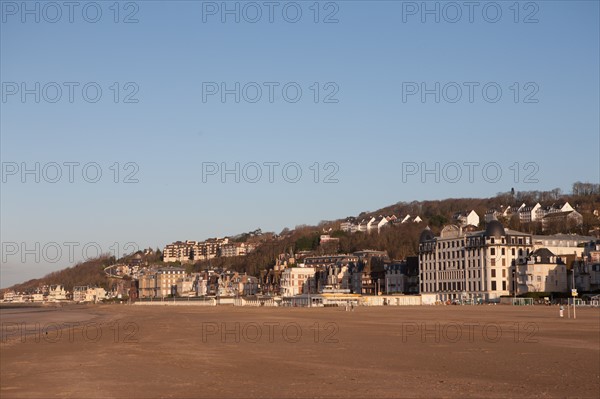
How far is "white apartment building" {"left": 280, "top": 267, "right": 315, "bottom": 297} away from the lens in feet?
465

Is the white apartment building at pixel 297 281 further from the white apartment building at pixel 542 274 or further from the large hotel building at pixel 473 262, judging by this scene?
the white apartment building at pixel 542 274

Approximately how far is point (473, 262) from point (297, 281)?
158 ft

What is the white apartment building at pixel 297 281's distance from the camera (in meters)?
142

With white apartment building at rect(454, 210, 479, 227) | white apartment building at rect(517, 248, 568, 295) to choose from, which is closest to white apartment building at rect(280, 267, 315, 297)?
white apartment building at rect(454, 210, 479, 227)

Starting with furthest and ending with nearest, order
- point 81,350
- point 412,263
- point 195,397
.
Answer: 1. point 412,263
2. point 81,350
3. point 195,397

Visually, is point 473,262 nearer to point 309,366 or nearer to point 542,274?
point 542,274

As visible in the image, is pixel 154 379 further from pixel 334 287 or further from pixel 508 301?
pixel 334 287

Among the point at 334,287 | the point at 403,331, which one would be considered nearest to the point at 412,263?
the point at 334,287

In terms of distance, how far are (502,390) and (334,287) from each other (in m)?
117

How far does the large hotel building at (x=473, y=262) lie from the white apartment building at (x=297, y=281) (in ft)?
116

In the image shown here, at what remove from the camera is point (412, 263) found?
119812 mm

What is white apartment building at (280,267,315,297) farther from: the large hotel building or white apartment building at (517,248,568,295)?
white apartment building at (517,248,568,295)

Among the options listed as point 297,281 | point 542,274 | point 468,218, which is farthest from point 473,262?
point 468,218

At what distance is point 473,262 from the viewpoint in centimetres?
10231
